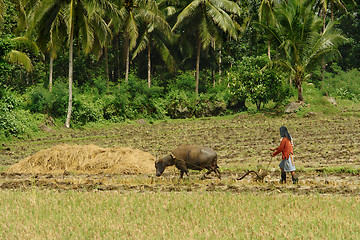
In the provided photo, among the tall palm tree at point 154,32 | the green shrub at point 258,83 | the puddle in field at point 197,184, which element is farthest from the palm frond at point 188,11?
the puddle in field at point 197,184

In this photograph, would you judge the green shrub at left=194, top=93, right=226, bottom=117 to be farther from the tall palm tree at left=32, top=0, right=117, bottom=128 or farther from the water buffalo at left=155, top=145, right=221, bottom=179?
the water buffalo at left=155, top=145, right=221, bottom=179

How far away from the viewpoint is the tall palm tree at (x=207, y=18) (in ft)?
89.6

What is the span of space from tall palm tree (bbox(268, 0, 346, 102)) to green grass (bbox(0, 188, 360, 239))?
19741mm

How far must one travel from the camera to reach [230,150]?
14.4 m

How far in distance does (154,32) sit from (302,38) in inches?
439

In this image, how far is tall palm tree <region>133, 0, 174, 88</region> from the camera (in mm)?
26095

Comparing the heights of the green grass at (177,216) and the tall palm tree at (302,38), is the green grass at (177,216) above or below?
below

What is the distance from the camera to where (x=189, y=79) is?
30688mm

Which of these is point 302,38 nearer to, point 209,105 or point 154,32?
point 209,105

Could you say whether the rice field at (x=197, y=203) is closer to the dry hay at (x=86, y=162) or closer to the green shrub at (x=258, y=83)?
the dry hay at (x=86, y=162)

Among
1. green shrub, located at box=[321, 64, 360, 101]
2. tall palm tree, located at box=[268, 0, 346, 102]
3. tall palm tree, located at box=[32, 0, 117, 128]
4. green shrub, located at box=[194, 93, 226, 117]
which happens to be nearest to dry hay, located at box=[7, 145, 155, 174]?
tall palm tree, located at box=[32, 0, 117, 128]

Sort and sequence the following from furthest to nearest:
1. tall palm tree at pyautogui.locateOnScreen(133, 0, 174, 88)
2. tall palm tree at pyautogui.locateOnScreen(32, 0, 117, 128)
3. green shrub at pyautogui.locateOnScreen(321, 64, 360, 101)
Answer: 1. green shrub at pyautogui.locateOnScreen(321, 64, 360, 101)
2. tall palm tree at pyautogui.locateOnScreen(133, 0, 174, 88)
3. tall palm tree at pyautogui.locateOnScreen(32, 0, 117, 128)

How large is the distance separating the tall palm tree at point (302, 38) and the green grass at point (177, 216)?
1974 centimetres

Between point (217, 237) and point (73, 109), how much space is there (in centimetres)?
1942
